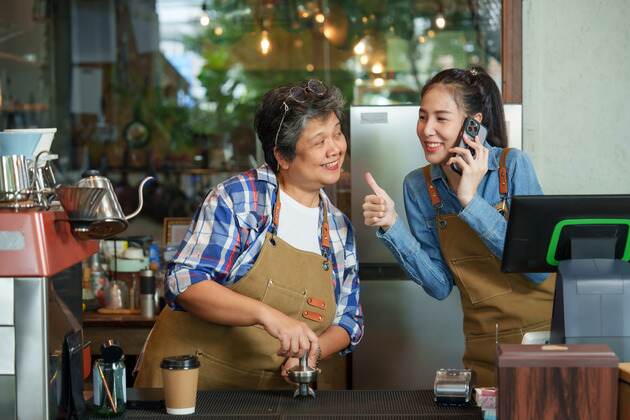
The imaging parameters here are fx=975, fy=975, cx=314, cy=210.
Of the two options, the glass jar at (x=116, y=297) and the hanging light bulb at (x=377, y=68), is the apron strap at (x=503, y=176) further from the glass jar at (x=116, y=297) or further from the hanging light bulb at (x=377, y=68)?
the hanging light bulb at (x=377, y=68)

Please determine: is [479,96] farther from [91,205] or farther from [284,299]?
[91,205]

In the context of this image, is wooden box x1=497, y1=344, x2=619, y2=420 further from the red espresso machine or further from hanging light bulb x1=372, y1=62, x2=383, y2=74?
hanging light bulb x1=372, y1=62, x2=383, y2=74

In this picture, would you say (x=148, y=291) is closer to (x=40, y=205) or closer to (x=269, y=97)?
(x=269, y=97)

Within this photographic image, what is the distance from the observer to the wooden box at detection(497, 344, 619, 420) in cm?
173

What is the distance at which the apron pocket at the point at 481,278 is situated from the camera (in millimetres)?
A: 2857

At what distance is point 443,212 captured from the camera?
2971mm

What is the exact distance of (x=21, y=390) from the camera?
2.02 metres

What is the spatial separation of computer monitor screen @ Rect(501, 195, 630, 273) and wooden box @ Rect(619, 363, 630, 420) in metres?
0.43

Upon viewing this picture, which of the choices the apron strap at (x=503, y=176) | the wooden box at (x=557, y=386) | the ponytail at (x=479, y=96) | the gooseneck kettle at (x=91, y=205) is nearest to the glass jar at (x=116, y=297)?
the ponytail at (x=479, y=96)

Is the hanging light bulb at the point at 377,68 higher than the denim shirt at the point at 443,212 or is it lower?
higher

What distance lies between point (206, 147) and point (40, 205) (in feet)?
22.0

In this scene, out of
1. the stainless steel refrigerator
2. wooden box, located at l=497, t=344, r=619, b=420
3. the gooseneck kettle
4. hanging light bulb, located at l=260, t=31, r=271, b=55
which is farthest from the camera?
hanging light bulb, located at l=260, t=31, r=271, b=55

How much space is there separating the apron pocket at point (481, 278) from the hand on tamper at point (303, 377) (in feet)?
2.32

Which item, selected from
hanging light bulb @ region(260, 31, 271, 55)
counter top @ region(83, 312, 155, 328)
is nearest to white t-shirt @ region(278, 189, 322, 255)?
counter top @ region(83, 312, 155, 328)
